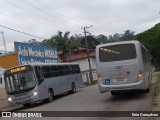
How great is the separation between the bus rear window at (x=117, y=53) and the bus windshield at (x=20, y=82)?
5.72m

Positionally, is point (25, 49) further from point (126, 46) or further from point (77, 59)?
point (77, 59)

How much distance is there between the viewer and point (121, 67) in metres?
17.5

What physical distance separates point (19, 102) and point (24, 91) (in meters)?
0.74

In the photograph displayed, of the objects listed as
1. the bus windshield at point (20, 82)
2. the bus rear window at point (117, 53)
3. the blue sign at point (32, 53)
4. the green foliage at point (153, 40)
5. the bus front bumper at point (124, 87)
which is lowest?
the bus front bumper at point (124, 87)

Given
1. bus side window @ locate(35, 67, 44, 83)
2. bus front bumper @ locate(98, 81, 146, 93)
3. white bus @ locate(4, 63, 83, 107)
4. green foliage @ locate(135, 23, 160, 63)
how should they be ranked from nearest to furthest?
1. bus front bumper @ locate(98, 81, 146, 93)
2. white bus @ locate(4, 63, 83, 107)
3. bus side window @ locate(35, 67, 44, 83)
4. green foliage @ locate(135, 23, 160, 63)

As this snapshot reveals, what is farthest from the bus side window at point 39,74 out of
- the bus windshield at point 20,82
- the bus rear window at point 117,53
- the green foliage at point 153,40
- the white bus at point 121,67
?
the green foliage at point 153,40

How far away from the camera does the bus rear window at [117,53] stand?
1769 cm

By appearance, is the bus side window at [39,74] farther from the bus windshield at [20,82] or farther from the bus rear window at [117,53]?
the bus rear window at [117,53]

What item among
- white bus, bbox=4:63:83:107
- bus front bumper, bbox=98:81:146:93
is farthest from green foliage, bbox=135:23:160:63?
bus front bumper, bbox=98:81:146:93

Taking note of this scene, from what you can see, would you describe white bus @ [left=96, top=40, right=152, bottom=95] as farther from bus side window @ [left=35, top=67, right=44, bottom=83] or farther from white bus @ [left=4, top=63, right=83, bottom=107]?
bus side window @ [left=35, top=67, right=44, bottom=83]

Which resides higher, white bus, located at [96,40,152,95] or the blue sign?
the blue sign

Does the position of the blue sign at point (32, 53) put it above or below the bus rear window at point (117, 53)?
above

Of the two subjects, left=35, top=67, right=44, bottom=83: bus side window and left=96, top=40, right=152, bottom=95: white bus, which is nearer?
left=96, top=40, right=152, bottom=95: white bus

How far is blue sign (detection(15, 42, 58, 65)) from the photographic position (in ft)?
110
